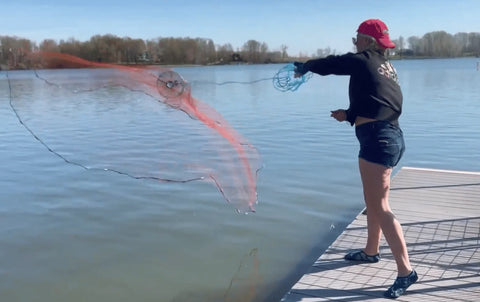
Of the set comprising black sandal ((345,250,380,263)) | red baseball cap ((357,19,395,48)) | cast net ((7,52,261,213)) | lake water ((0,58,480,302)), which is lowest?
lake water ((0,58,480,302))

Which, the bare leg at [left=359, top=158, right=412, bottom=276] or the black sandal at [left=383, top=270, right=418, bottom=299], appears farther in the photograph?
the black sandal at [left=383, top=270, right=418, bottom=299]

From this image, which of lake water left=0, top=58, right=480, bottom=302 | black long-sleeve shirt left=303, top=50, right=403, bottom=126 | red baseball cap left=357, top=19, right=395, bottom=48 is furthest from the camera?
lake water left=0, top=58, right=480, bottom=302

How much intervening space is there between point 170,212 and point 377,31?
4761 mm

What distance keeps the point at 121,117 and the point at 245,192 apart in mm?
13929

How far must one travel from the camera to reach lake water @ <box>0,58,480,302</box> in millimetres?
5551

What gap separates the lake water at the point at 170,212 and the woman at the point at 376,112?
173cm

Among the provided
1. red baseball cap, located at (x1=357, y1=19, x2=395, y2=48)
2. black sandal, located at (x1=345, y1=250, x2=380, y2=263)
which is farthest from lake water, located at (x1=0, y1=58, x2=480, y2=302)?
red baseball cap, located at (x1=357, y1=19, x2=395, y2=48)

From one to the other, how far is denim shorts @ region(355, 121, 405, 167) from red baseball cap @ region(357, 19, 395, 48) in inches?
24.6

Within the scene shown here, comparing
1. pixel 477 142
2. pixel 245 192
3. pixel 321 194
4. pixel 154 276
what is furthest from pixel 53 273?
pixel 477 142

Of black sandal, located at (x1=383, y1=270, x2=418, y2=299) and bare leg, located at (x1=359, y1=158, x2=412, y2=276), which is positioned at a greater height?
bare leg, located at (x1=359, y1=158, x2=412, y2=276)

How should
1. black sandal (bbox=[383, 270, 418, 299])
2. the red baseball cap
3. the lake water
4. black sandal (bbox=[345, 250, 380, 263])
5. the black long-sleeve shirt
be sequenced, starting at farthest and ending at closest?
the lake water → black sandal (bbox=[345, 250, 380, 263]) → black sandal (bbox=[383, 270, 418, 299]) → the red baseball cap → the black long-sleeve shirt

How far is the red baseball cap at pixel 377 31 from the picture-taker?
3.88 meters

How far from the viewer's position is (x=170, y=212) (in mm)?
7691

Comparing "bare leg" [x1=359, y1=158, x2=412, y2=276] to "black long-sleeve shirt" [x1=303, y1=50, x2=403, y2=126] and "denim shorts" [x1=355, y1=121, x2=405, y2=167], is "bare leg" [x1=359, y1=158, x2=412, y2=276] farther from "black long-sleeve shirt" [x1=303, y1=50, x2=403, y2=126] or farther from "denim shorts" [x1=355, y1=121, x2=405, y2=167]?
"black long-sleeve shirt" [x1=303, y1=50, x2=403, y2=126]
